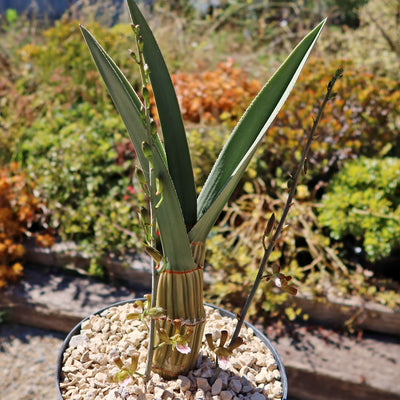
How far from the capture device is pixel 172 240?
806mm

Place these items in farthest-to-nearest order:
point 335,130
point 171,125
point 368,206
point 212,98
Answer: point 212,98
point 335,130
point 368,206
point 171,125

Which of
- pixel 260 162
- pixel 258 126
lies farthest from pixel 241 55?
pixel 258 126

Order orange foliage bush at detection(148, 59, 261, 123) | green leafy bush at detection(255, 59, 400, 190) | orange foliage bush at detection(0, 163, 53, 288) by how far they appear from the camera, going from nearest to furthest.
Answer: orange foliage bush at detection(0, 163, 53, 288) → green leafy bush at detection(255, 59, 400, 190) → orange foliage bush at detection(148, 59, 261, 123)

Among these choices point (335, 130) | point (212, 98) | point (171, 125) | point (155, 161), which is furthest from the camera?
point (212, 98)

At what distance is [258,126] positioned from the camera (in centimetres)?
87

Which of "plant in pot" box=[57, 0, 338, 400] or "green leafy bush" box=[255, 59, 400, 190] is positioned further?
"green leafy bush" box=[255, 59, 400, 190]

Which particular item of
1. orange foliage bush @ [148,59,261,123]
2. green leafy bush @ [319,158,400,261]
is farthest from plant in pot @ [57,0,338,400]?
orange foliage bush @ [148,59,261,123]

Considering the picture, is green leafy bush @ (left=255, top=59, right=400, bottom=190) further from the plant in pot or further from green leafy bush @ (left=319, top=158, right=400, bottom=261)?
the plant in pot

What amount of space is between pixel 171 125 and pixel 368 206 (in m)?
1.62

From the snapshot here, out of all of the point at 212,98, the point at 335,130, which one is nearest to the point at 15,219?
the point at 212,98

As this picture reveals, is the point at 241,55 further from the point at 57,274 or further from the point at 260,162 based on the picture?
the point at 57,274

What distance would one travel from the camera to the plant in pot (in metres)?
0.74

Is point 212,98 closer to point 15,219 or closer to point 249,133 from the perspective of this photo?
point 15,219

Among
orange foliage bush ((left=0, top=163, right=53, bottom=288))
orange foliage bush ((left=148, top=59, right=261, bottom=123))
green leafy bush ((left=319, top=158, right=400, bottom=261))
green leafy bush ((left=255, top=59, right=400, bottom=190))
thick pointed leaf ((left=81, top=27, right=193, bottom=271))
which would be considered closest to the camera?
thick pointed leaf ((left=81, top=27, right=193, bottom=271))
